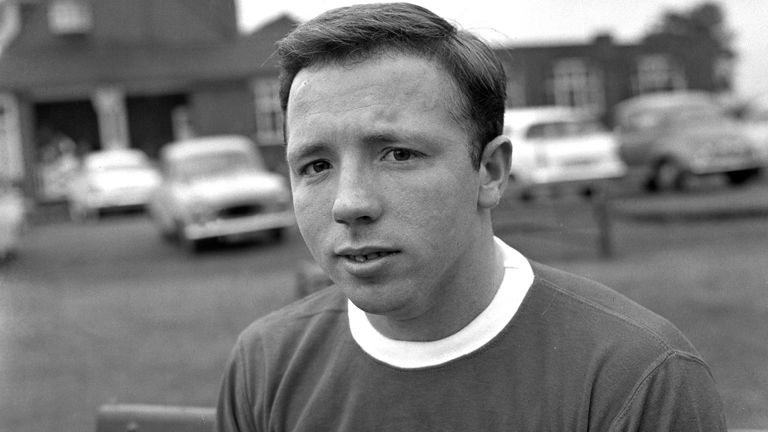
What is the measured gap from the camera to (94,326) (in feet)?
32.9

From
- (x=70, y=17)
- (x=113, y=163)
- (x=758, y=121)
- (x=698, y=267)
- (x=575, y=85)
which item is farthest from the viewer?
(x=575, y=85)

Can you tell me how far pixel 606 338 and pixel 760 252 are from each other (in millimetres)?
10778

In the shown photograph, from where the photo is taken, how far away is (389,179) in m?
1.92

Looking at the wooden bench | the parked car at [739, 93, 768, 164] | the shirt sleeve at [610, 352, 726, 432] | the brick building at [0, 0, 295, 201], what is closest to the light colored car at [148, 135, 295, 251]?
the parked car at [739, 93, 768, 164]

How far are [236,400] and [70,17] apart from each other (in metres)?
37.6

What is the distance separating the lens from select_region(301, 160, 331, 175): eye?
6.61ft

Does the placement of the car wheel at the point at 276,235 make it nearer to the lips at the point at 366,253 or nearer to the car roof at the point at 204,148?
the car roof at the point at 204,148

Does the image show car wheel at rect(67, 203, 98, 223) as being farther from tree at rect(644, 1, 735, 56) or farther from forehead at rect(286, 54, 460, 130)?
tree at rect(644, 1, 735, 56)

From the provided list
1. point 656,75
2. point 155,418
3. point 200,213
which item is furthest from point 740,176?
point 656,75

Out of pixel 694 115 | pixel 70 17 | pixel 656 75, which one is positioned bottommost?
pixel 656 75

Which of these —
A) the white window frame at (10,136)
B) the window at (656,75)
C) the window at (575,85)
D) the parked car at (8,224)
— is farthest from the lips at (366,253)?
the window at (656,75)

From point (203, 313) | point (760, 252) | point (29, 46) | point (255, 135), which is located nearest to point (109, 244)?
point (203, 313)

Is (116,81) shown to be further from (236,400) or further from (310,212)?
(310,212)

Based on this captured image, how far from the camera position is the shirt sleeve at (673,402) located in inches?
70.3
